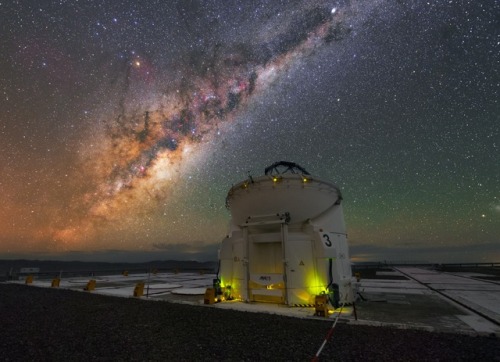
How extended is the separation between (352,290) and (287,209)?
15.6ft

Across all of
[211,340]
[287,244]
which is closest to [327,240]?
[287,244]

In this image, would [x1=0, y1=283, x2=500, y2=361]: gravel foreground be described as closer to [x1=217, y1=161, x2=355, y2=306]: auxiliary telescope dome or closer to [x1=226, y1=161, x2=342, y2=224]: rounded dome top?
[x1=217, y1=161, x2=355, y2=306]: auxiliary telescope dome

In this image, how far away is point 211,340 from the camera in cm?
725

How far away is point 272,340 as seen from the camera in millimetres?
7172

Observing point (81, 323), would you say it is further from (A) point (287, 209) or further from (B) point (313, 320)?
(A) point (287, 209)

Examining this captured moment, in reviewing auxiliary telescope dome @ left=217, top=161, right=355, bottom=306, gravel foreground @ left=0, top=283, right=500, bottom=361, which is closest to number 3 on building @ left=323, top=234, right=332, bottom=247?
auxiliary telescope dome @ left=217, top=161, right=355, bottom=306

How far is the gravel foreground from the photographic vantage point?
604 centimetres

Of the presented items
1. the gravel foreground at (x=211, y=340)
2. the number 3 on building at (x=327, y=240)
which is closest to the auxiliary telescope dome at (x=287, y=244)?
the number 3 on building at (x=327, y=240)

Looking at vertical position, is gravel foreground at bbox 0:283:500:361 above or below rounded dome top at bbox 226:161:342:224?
below

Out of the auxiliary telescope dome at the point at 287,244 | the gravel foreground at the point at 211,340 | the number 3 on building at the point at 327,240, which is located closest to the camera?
the gravel foreground at the point at 211,340

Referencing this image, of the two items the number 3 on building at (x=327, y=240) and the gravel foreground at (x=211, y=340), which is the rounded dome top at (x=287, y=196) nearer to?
the number 3 on building at (x=327, y=240)

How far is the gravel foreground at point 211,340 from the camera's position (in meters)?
6.04

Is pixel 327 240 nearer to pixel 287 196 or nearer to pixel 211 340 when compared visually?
pixel 287 196

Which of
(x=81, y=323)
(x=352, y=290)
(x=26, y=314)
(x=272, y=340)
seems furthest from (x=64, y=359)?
(x=352, y=290)
